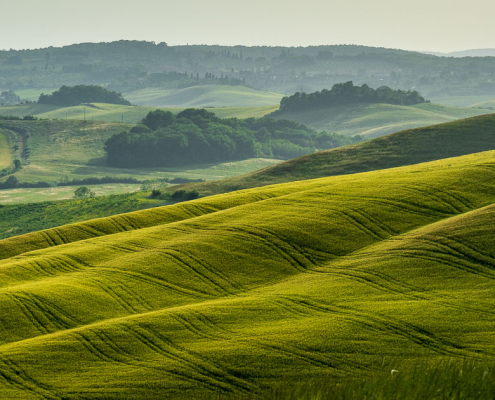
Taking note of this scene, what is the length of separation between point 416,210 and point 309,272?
11.7m

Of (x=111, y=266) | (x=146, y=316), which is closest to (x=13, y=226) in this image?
(x=111, y=266)

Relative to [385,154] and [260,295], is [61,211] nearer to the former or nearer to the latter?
[385,154]

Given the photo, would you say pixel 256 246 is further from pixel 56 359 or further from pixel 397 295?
pixel 56 359

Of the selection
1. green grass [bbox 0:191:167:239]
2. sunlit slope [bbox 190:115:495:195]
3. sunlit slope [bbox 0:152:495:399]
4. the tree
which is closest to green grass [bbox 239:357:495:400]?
sunlit slope [bbox 0:152:495:399]

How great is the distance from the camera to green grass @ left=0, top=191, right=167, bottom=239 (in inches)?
4943

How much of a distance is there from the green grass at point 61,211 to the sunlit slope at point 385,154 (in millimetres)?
11693

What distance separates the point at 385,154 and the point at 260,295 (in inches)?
3590

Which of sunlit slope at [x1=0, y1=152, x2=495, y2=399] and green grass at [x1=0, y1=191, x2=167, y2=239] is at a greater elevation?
sunlit slope at [x1=0, y1=152, x2=495, y2=399]

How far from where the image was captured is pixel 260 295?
121ft

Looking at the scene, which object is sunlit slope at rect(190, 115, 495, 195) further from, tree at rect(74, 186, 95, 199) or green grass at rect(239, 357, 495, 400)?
green grass at rect(239, 357, 495, 400)

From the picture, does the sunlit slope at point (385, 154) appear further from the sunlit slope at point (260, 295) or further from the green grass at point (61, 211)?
the sunlit slope at point (260, 295)

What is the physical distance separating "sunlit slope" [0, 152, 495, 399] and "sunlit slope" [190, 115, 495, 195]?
63.5 m

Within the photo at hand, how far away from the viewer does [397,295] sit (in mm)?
35000

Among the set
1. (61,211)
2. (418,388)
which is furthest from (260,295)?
(61,211)
